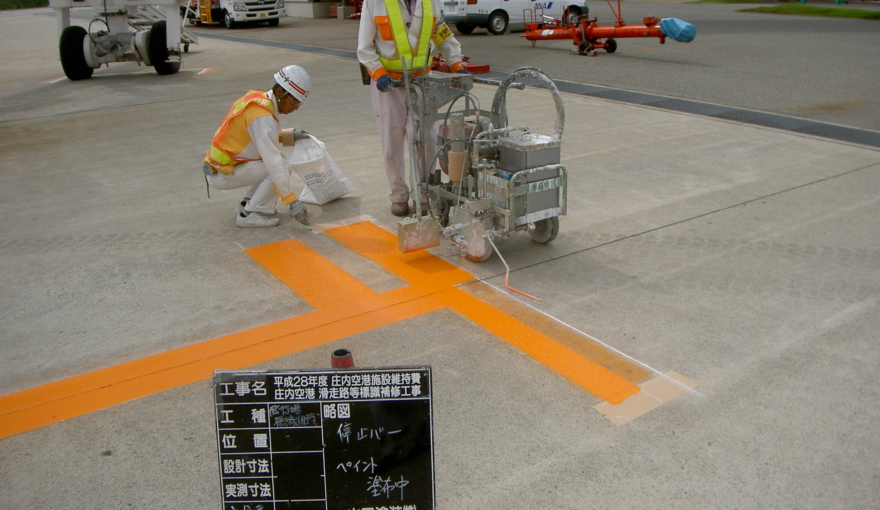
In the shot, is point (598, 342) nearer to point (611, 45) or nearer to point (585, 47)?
point (585, 47)

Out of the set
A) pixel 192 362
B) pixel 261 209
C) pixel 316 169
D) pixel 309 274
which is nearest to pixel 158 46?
pixel 316 169

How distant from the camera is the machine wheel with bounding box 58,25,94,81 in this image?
13.8 metres

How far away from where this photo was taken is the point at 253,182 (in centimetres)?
596

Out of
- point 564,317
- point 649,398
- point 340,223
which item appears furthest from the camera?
point 340,223

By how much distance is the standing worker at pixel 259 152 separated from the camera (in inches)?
214

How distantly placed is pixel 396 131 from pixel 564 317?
7.76ft

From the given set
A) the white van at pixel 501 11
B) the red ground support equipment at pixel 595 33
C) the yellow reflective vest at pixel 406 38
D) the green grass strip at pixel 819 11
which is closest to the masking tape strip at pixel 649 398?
the yellow reflective vest at pixel 406 38

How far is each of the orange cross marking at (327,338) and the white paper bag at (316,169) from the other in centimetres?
100

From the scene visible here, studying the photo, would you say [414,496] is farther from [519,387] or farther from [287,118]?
[287,118]

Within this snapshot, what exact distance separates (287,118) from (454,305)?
6080 millimetres

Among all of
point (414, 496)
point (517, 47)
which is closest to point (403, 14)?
point (414, 496)

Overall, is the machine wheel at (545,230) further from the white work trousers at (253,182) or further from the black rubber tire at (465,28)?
the black rubber tire at (465,28)

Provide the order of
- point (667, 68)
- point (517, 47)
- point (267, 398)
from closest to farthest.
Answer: point (267, 398)
point (667, 68)
point (517, 47)

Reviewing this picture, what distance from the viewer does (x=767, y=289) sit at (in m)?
4.64
